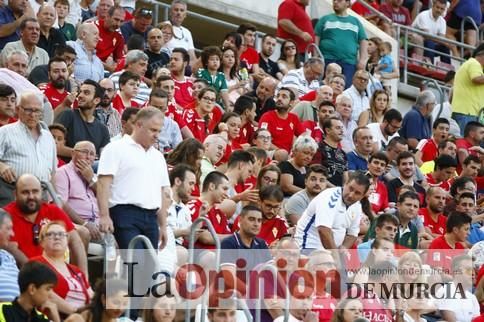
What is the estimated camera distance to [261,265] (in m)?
13.9

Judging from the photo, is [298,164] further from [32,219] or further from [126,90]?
[32,219]

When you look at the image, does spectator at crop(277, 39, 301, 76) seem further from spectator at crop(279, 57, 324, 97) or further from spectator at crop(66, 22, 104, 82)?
spectator at crop(66, 22, 104, 82)

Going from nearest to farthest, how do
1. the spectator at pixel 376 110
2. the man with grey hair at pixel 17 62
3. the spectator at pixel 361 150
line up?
the man with grey hair at pixel 17 62
the spectator at pixel 361 150
the spectator at pixel 376 110

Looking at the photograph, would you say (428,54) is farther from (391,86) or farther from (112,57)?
(112,57)

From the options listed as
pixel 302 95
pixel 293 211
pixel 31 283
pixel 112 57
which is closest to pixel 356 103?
pixel 302 95

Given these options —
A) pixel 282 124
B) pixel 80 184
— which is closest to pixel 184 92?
pixel 282 124

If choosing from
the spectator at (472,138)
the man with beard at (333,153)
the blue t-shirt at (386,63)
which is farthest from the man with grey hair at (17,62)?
the blue t-shirt at (386,63)

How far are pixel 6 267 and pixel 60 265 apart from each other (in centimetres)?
54

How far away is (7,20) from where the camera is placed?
63.2 feet

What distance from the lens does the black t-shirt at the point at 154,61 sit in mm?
20312

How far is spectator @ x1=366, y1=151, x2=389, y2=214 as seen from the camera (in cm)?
1841

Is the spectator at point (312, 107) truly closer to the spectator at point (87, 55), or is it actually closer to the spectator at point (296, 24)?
the spectator at point (87, 55)

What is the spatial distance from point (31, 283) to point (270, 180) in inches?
219

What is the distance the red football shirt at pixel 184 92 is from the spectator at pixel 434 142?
313cm
